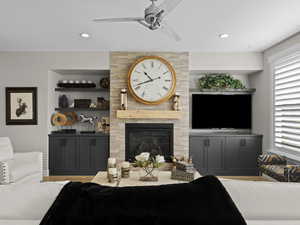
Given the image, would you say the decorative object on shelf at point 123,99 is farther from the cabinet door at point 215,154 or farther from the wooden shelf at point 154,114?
the cabinet door at point 215,154

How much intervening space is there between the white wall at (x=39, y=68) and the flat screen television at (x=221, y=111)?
2.18m

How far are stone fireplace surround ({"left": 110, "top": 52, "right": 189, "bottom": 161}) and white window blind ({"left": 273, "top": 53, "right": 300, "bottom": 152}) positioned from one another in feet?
5.43

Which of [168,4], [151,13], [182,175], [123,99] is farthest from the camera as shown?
[123,99]

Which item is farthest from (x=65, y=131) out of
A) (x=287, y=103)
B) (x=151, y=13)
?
(x=287, y=103)

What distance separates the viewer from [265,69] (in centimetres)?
484

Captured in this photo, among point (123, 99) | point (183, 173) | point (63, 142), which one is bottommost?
point (183, 173)

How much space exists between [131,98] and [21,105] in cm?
224

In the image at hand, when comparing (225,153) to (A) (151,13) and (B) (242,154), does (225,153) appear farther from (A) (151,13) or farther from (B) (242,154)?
(A) (151,13)

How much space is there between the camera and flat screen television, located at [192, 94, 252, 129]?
17.5ft

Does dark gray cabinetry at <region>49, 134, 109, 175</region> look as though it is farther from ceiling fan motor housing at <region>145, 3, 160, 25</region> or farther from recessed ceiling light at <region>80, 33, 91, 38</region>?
ceiling fan motor housing at <region>145, 3, 160, 25</region>

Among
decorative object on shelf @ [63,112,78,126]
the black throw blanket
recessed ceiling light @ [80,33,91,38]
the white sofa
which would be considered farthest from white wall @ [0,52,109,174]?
the black throw blanket

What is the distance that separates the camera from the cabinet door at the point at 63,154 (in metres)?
4.93

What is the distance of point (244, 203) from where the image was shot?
1.01 metres

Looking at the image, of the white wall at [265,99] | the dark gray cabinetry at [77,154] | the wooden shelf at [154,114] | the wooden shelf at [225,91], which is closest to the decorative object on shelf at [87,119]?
the dark gray cabinetry at [77,154]
